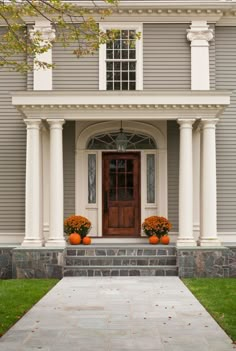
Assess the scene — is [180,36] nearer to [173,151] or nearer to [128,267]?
[173,151]

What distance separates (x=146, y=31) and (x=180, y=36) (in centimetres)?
105

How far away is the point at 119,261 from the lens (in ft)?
54.3

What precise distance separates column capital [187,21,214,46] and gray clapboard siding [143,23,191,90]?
217 millimetres

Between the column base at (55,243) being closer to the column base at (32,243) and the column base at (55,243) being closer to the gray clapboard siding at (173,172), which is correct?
the column base at (32,243)

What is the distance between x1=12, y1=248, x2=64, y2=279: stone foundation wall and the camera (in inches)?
633

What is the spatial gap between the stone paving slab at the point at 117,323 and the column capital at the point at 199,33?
8.31 m

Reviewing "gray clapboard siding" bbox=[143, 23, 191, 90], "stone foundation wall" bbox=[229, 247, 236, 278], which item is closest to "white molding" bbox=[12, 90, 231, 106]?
"gray clapboard siding" bbox=[143, 23, 191, 90]

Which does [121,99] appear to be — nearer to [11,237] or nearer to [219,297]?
[11,237]

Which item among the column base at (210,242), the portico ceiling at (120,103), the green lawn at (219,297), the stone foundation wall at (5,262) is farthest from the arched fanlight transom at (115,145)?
the green lawn at (219,297)

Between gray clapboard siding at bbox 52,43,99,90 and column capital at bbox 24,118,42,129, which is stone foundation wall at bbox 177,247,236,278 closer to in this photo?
column capital at bbox 24,118,42,129

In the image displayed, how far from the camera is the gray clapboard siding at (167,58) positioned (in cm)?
1898

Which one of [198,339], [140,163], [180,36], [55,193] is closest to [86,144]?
[140,163]

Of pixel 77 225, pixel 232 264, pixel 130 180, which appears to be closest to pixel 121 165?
pixel 130 180

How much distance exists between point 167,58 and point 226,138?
3.03m
